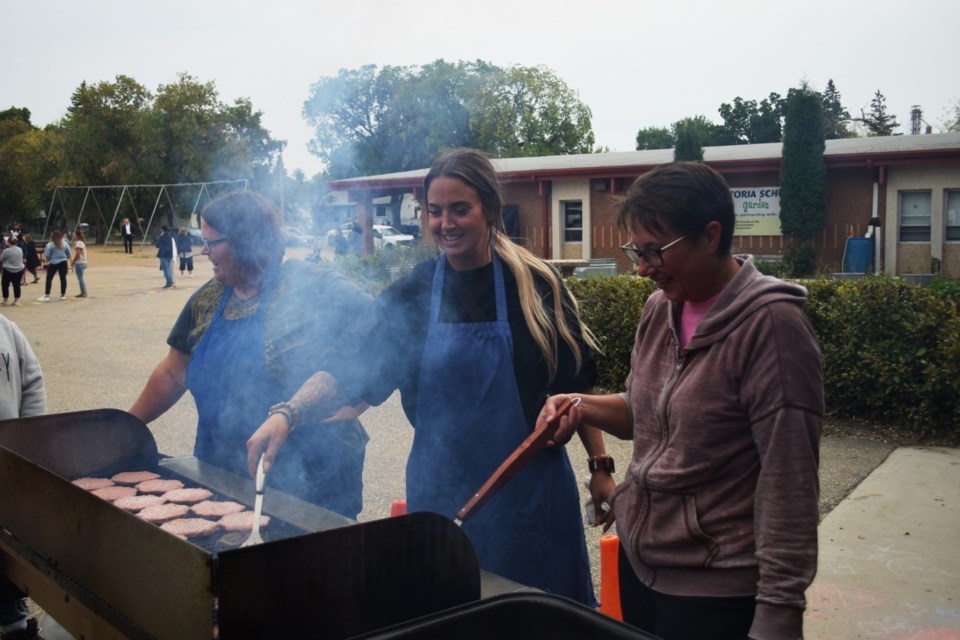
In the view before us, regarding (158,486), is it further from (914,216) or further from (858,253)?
(914,216)

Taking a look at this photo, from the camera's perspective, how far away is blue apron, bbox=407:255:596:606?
227cm

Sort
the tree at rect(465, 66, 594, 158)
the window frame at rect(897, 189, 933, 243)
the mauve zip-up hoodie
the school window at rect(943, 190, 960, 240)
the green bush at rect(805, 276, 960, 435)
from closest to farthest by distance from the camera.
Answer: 1. the mauve zip-up hoodie
2. the green bush at rect(805, 276, 960, 435)
3. the school window at rect(943, 190, 960, 240)
4. the window frame at rect(897, 189, 933, 243)
5. the tree at rect(465, 66, 594, 158)

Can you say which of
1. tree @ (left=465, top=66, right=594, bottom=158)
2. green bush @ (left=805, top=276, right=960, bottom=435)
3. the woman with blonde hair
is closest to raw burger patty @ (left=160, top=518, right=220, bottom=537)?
the woman with blonde hair

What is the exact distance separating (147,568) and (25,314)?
15.5 meters

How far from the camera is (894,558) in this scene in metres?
4.25

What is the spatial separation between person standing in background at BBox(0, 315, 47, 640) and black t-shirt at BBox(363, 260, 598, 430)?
5.48ft

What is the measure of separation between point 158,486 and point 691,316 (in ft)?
6.48

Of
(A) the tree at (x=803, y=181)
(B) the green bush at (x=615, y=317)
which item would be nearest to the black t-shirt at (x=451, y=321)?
(B) the green bush at (x=615, y=317)

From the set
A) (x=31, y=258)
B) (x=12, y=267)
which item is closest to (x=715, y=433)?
(x=12, y=267)

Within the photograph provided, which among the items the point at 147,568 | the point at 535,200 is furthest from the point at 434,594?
the point at 535,200

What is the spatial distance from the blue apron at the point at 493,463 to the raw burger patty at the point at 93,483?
1273 millimetres

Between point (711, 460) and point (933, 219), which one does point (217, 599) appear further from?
point (933, 219)

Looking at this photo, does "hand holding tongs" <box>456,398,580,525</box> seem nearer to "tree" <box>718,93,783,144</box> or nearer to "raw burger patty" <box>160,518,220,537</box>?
"raw burger patty" <box>160,518,220,537</box>

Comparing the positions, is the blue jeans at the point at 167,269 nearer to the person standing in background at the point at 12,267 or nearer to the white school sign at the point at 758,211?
the person standing in background at the point at 12,267
